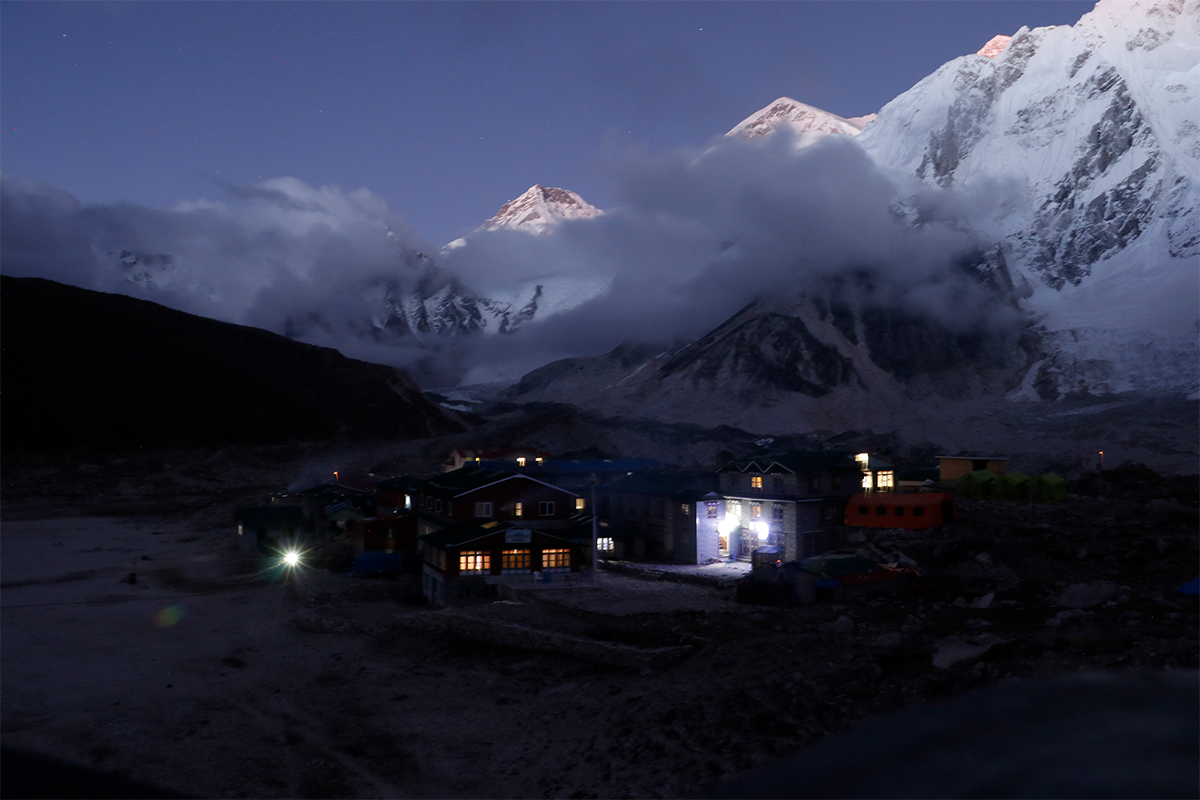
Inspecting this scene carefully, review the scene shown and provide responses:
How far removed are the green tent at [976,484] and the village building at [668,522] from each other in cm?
2327

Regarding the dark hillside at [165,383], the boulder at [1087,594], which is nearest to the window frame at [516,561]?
the boulder at [1087,594]

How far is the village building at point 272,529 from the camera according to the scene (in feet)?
187

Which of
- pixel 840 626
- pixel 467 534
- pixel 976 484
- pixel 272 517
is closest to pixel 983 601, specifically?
pixel 840 626

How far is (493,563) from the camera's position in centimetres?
3803

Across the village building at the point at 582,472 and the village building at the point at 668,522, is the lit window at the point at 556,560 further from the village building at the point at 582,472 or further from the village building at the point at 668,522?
the village building at the point at 582,472

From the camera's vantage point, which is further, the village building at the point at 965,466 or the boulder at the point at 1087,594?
the village building at the point at 965,466

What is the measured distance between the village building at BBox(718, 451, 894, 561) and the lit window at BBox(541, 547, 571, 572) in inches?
416

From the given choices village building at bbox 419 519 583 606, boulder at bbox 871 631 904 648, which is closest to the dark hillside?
village building at bbox 419 519 583 606

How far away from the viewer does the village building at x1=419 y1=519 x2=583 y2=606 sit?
1459 inches

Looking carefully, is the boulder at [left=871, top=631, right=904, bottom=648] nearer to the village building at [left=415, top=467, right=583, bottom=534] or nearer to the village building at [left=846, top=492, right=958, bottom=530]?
the village building at [left=846, top=492, right=958, bottom=530]

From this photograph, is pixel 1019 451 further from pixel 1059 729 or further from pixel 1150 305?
pixel 1059 729

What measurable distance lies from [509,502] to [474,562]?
21.3ft

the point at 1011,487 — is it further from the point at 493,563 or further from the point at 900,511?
the point at 493,563

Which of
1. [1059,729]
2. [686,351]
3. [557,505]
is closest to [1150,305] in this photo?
[686,351]
